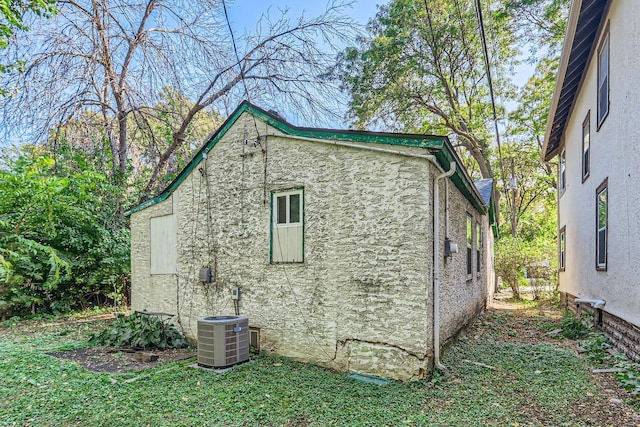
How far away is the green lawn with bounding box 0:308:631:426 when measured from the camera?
4.28 meters

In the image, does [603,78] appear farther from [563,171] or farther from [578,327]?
[563,171]

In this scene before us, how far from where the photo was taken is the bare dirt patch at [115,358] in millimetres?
6340

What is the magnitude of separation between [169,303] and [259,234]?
3.02 meters

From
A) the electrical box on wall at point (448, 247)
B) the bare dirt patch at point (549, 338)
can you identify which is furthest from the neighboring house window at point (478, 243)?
the electrical box on wall at point (448, 247)

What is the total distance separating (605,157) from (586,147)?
2.44 meters

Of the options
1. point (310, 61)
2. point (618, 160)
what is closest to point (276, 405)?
point (618, 160)

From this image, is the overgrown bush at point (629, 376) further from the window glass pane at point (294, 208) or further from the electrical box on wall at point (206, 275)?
the electrical box on wall at point (206, 275)

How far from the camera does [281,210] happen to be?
6.84 metres

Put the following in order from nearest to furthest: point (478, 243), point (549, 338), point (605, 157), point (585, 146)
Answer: point (605, 157) → point (549, 338) → point (585, 146) → point (478, 243)

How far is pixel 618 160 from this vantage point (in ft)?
20.1

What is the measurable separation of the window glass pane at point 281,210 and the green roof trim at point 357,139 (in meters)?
1.10

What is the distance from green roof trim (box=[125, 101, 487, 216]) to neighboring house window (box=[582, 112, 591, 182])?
2.38m

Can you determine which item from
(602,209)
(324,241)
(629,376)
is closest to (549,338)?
(602,209)

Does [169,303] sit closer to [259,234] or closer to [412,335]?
[259,234]
